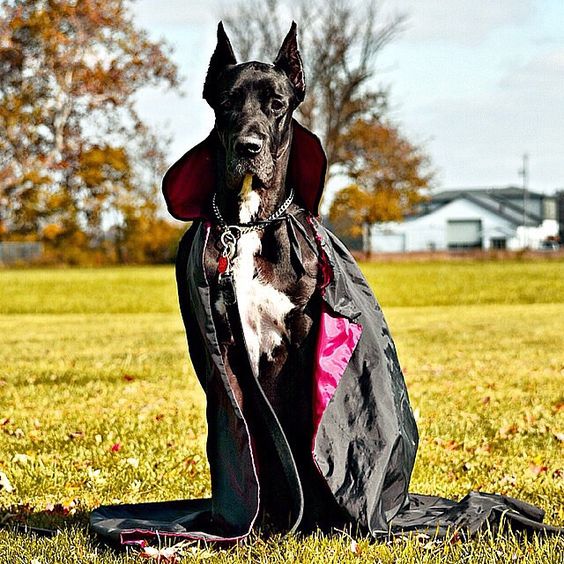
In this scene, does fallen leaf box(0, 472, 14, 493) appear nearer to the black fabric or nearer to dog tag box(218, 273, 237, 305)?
the black fabric

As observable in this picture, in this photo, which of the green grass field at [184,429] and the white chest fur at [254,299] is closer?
the white chest fur at [254,299]

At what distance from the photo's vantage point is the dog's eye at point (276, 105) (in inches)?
133

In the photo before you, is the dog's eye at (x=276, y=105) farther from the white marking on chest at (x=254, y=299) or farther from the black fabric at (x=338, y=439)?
the black fabric at (x=338, y=439)

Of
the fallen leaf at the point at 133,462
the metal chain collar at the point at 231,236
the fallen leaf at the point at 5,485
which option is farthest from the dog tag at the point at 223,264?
the fallen leaf at the point at 133,462

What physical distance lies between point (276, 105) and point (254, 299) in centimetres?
71

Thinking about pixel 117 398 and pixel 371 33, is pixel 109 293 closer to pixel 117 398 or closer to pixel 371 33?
pixel 117 398

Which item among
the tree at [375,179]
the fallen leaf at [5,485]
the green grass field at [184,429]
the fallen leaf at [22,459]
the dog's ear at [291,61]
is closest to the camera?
the dog's ear at [291,61]

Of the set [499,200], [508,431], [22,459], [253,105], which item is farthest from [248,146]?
[499,200]

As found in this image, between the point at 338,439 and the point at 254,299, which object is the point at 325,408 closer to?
the point at 338,439

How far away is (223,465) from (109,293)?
20.0 metres

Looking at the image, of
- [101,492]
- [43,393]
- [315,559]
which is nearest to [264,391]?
[315,559]

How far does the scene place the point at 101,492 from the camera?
4.91m

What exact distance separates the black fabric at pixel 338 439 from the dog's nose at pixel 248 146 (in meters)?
0.40

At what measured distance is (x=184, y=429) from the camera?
657 centimetres
